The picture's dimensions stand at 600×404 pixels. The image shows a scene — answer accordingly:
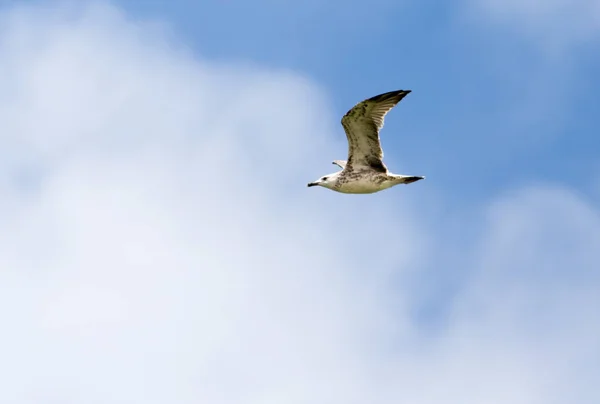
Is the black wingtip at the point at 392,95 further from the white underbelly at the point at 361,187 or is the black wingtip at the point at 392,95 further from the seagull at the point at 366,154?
the white underbelly at the point at 361,187

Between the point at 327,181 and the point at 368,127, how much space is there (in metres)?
3.93

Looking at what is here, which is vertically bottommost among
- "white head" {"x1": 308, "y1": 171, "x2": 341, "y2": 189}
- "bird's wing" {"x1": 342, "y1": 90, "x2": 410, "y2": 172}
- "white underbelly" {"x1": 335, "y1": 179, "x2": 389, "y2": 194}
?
"white underbelly" {"x1": 335, "y1": 179, "x2": 389, "y2": 194}

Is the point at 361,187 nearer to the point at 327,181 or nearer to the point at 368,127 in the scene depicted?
the point at 327,181

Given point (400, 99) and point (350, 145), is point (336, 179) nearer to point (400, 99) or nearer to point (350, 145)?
point (350, 145)

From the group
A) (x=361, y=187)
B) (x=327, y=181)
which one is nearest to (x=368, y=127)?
(x=361, y=187)

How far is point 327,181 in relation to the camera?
51.0 m

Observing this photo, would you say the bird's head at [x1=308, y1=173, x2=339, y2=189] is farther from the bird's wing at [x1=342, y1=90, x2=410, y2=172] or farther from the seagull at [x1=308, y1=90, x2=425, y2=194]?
the bird's wing at [x1=342, y1=90, x2=410, y2=172]

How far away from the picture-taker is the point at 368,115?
47.8 meters

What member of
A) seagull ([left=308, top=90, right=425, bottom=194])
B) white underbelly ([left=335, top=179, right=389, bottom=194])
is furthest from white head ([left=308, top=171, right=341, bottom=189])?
white underbelly ([left=335, top=179, right=389, bottom=194])

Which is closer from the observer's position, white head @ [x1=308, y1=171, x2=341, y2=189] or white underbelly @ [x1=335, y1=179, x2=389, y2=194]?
white underbelly @ [x1=335, y1=179, x2=389, y2=194]

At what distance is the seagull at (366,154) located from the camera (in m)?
47.5

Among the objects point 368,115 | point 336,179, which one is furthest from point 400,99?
point 336,179

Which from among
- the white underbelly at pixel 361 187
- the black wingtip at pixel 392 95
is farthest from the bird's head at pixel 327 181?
the black wingtip at pixel 392 95

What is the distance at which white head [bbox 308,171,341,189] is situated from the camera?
50625 mm
